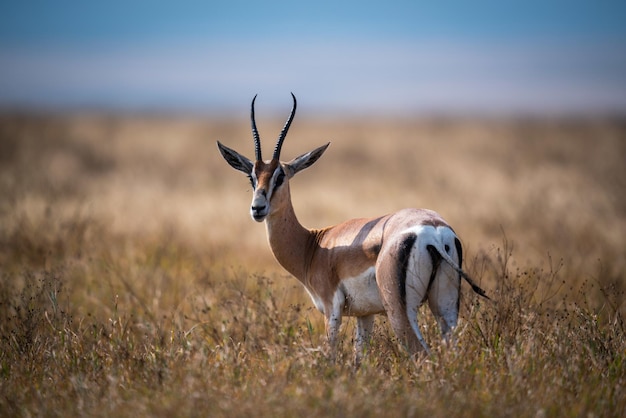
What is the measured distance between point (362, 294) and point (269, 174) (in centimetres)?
152

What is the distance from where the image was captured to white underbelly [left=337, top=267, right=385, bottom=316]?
6.32 m

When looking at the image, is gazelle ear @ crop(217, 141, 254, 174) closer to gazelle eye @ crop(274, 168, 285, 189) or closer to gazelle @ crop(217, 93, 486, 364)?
gazelle @ crop(217, 93, 486, 364)

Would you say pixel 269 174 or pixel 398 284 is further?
pixel 269 174

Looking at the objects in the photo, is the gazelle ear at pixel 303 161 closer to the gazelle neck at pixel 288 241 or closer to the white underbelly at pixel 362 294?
the gazelle neck at pixel 288 241

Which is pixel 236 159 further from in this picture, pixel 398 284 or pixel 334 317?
pixel 398 284

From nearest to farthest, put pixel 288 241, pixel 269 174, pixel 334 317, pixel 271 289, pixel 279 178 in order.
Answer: pixel 334 317, pixel 269 174, pixel 279 178, pixel 288 241, pixel 271 289

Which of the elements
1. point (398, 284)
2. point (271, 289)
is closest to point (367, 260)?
point (398, 284)

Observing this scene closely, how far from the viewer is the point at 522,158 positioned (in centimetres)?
2831

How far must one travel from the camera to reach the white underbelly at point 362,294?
6.32m

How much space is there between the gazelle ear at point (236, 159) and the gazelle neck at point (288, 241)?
54 cm

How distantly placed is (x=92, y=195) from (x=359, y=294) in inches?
529

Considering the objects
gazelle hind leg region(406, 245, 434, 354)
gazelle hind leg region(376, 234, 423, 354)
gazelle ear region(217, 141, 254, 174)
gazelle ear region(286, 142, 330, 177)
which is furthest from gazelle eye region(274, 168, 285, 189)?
gazelle hind leg region(406, 245, 434, 354)

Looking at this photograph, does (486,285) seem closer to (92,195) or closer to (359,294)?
(359,294)

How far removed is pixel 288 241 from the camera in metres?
7.47
